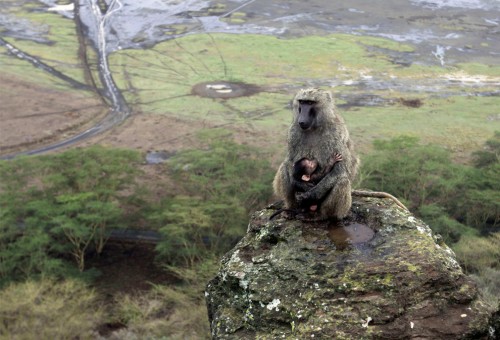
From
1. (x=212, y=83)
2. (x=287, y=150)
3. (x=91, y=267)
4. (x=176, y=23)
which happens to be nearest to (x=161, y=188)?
(x=91, y=267)

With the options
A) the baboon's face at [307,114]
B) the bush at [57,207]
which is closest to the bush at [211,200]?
the bush at [57,207]

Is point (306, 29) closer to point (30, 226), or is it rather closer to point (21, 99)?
point (21, 99)

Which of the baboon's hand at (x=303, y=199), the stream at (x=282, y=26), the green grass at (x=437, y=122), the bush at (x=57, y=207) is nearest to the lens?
the baboon's hand at (x=303, y=199)

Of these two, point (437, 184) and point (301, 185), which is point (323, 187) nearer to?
point (301, 185)

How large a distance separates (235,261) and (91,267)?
22519 millimetres

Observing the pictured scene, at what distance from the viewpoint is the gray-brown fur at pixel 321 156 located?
718 cm

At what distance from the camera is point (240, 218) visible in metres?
27.0

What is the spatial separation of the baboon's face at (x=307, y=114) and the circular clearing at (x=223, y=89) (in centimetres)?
3903

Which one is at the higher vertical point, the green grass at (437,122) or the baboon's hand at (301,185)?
the baboon's hand at (301,185)

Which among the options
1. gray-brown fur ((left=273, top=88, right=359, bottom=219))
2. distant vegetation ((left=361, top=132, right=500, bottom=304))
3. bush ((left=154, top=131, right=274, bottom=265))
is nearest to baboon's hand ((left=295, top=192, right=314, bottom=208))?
gray-brown fur ((left=273, top=88, right=359, bottom=219))

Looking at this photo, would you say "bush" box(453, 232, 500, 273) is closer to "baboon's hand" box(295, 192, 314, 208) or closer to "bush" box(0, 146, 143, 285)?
"baboon's hand" box(295, 192, 314, 208)

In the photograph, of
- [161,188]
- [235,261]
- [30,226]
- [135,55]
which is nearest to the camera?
[235,261]

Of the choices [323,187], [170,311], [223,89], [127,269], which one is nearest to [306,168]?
[323,187]

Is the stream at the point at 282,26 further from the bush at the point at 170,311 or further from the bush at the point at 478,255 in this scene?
the bush at the point at 170,311
